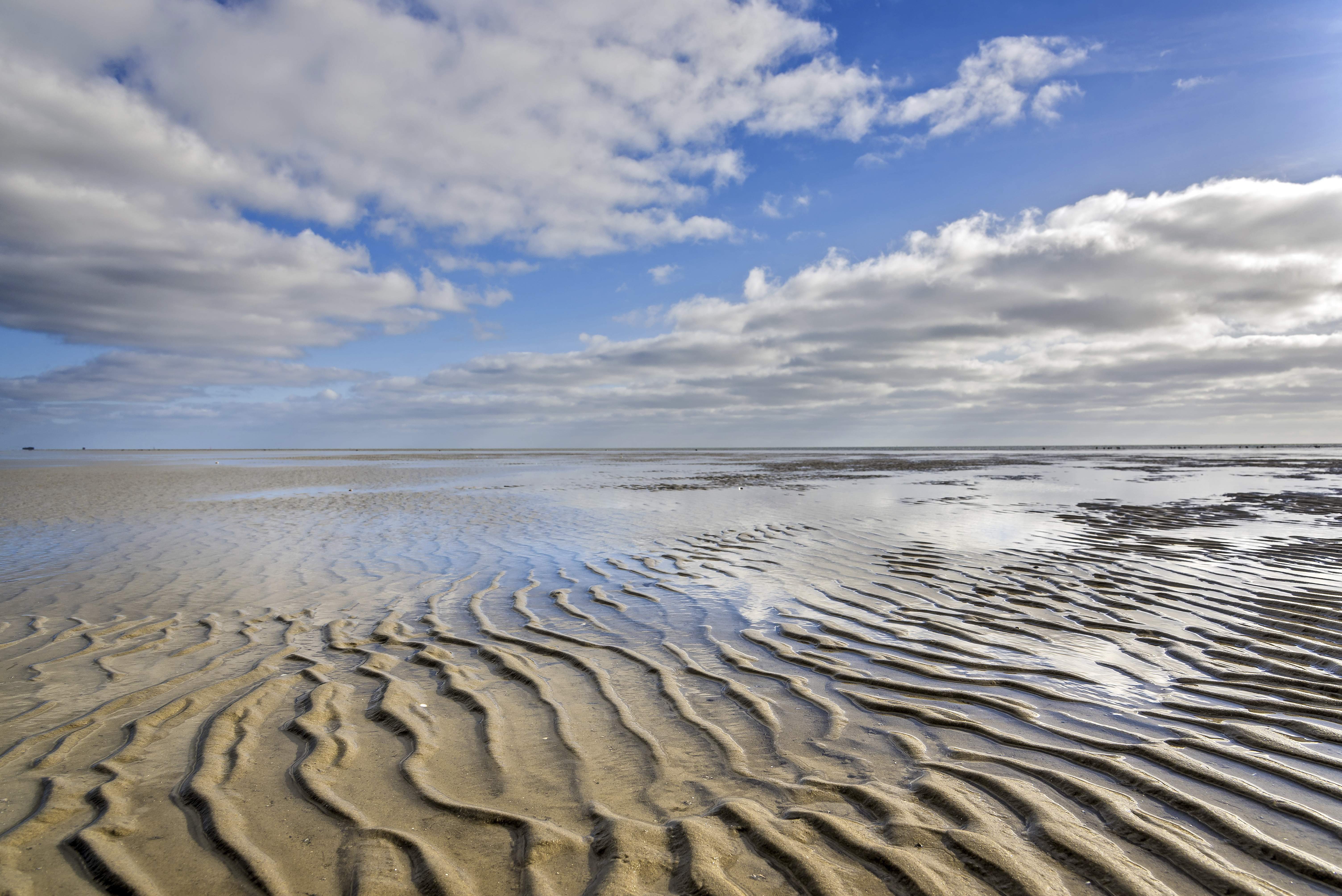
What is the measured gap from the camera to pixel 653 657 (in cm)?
566

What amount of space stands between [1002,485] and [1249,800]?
25.6 m

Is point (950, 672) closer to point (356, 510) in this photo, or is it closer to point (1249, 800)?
point (1249, 800)

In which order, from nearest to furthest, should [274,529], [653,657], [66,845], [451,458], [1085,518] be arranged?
1. [66,845]
2. [653,657]
3. [274,529]
4. [1085,518]
5. [451,458]

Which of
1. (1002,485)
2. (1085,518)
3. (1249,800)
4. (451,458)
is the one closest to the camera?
(1249,800)

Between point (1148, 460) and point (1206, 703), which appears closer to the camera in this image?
point (1206, 703)

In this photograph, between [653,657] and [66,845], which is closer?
[66,845]

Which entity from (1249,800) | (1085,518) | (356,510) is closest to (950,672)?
(1249,800)

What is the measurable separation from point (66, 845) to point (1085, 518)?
17.2m

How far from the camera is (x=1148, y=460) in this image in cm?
5662

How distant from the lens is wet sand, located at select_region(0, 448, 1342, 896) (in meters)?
2.71

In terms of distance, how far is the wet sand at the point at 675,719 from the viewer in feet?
8.89

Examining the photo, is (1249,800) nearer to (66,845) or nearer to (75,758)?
(66,845)

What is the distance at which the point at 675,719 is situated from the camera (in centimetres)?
427

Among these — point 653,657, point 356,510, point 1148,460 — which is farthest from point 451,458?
point 653,657
